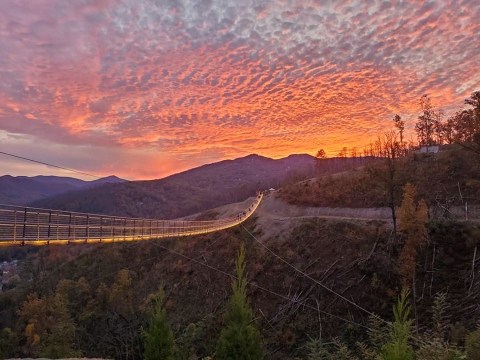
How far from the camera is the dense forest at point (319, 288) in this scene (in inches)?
580

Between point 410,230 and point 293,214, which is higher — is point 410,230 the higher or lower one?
the lower one

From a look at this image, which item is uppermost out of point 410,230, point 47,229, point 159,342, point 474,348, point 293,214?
point 293,214

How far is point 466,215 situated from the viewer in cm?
3747

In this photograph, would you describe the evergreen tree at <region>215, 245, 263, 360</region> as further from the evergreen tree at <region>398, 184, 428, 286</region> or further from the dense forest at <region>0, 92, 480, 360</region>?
the evergreen tree at <region>398, 184, 428, 286</region>

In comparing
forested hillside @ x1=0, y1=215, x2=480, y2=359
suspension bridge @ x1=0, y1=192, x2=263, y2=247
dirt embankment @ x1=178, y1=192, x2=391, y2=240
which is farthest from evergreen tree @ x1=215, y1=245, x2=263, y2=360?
dirt embankment @ x1=178, y1=192, x2=391, y2=240

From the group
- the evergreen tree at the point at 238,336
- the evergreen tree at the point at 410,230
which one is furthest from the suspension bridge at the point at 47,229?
the evergreen tree at the point at 410,230

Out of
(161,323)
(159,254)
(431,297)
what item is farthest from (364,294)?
(159,254)

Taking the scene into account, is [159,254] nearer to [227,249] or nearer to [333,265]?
[227,249]

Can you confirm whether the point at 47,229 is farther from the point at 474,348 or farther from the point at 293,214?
the point at 293,214

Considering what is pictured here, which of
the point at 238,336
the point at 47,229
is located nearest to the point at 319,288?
the point at 47,229

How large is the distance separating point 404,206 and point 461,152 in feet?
91.4

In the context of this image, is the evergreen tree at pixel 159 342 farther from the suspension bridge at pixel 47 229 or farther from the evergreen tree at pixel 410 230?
the evergreen tree at pixel 410 230

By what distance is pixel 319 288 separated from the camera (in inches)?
1328

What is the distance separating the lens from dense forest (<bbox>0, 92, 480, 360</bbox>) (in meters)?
14.7
